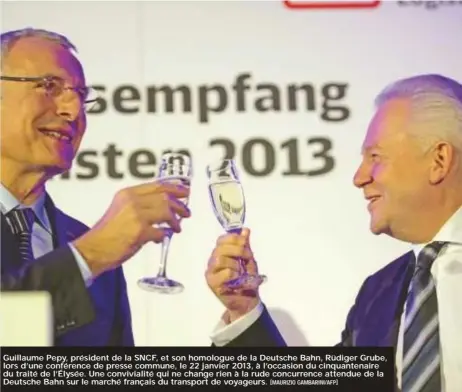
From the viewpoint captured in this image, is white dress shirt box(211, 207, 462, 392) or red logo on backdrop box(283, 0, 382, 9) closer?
white dress shirt box(211, 207, 462, 392)

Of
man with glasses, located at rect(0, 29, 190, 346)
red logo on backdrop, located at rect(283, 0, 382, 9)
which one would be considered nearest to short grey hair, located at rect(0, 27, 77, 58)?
man with glasses, located at rect(0, 29, 190, 346)

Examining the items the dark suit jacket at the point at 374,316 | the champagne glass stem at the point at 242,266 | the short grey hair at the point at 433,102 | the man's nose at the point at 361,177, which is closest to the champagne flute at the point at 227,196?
the champagne glass stem at the point at 242,266

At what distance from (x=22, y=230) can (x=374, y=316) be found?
0.76 metres

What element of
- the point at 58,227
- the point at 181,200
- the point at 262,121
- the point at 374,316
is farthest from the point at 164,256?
the point at 374,316

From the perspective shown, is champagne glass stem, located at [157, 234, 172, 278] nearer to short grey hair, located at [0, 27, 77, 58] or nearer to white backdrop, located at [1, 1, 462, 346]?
white backdrop, located at [1, 1, 462, 346]

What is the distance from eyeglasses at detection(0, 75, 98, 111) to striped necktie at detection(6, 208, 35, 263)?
0.85 feet

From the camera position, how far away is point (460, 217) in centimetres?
153

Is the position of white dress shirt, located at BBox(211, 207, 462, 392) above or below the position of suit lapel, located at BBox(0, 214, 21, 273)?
below

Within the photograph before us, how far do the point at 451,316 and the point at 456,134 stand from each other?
0.38 meters

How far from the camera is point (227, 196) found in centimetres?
155

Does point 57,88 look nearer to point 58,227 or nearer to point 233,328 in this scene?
point 58,227

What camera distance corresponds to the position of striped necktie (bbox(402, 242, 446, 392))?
1481 mm

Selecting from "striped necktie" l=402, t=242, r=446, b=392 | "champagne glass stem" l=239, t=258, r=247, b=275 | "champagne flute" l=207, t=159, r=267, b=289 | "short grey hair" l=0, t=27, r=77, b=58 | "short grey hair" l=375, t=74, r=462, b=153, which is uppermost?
→ "short grey hair" l=0, t=27, r=77, b=58

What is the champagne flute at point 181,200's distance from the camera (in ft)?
4.97
